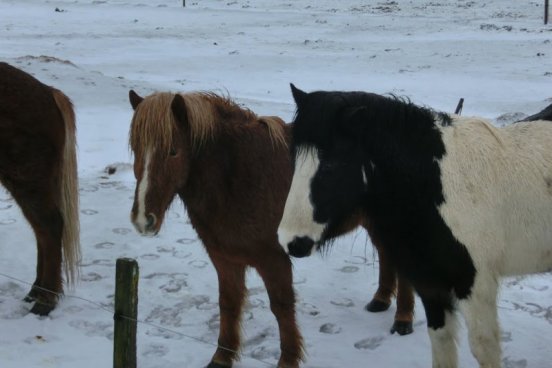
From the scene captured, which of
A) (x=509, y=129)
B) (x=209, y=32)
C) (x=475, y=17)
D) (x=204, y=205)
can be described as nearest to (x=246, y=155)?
(x=204, y=205)

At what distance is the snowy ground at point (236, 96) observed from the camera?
4.18m

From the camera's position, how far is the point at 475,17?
77.5 ft

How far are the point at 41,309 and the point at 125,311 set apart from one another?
167 cm

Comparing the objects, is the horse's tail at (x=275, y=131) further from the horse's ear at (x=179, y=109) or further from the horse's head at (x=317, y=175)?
the horse's head at (x=317, y=175)

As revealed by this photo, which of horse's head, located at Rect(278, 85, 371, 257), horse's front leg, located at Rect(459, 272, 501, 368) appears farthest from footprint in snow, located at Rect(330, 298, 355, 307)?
horse's head, located at Rect(278, 85, 371, 257)

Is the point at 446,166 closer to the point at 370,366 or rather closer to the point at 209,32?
the point at 370,366

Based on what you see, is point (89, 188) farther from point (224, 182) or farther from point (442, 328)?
point (442, 328)

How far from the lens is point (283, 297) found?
3.63m

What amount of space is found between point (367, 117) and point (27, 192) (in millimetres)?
2706

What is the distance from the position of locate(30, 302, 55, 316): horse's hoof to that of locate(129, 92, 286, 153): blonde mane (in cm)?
183

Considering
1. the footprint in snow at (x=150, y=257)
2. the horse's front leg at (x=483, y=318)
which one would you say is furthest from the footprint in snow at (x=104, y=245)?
the horse's front leg at (x=483, y=318)

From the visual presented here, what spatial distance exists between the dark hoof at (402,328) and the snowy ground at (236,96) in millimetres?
73

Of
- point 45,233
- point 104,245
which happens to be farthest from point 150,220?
point 104,245

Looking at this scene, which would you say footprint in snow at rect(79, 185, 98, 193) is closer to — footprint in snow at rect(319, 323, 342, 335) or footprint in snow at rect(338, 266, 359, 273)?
footprint in snow at rect(338, 266, 359, 273)
